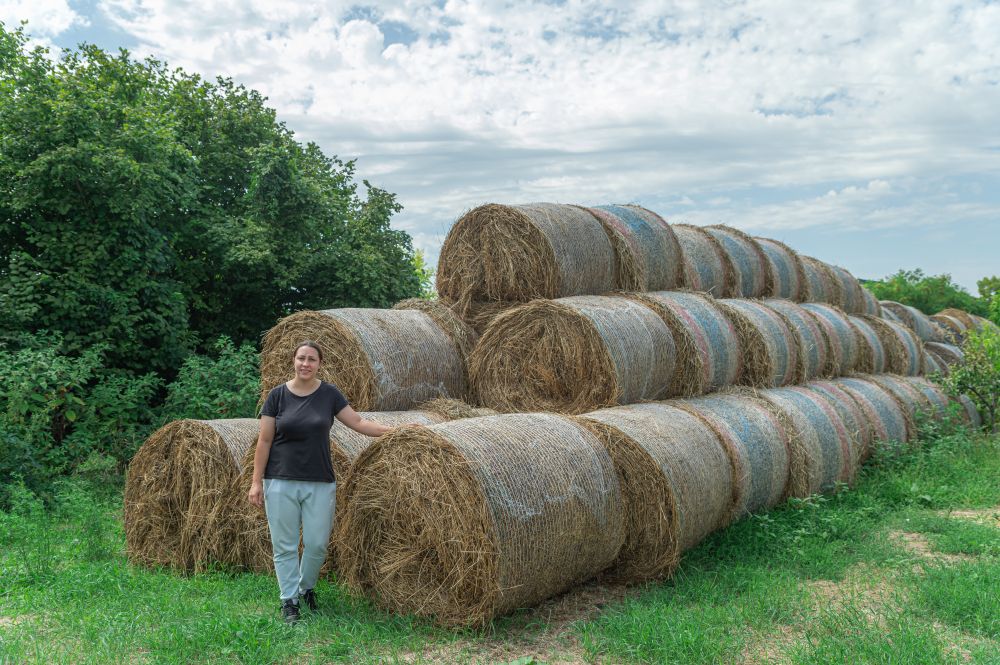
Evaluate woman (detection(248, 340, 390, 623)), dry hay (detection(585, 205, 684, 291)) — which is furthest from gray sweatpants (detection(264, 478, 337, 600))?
dry hay (detection(585, 205, 684, 291))

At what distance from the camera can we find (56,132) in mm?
11914

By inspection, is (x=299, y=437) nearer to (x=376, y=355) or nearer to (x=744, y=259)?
(x=376, y=355)

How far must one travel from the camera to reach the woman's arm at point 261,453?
5.77 meters

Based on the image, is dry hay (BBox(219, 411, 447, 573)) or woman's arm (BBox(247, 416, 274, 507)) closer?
woman's arm (BBox(247, 416, 274, 507))

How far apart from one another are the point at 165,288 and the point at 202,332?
3.17m

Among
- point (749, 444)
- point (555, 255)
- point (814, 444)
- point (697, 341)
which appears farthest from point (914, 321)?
point (555, 255)

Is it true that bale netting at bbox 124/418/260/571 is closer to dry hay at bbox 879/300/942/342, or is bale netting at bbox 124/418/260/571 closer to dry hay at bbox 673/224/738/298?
dry hay at bbox 673/224/738/298

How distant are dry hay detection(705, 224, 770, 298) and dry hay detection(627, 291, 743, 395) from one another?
2525 millimetres

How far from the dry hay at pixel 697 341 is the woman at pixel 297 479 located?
384 cm

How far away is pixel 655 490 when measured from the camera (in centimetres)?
627

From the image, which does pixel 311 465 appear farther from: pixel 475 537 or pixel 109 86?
pixel 109 86

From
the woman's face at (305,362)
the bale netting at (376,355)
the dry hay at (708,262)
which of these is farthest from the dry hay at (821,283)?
the woman's face at (305,362)

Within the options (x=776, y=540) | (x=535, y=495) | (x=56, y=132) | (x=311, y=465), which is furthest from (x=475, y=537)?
(x=56, y=132)

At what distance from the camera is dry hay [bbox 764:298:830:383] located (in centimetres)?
1035
